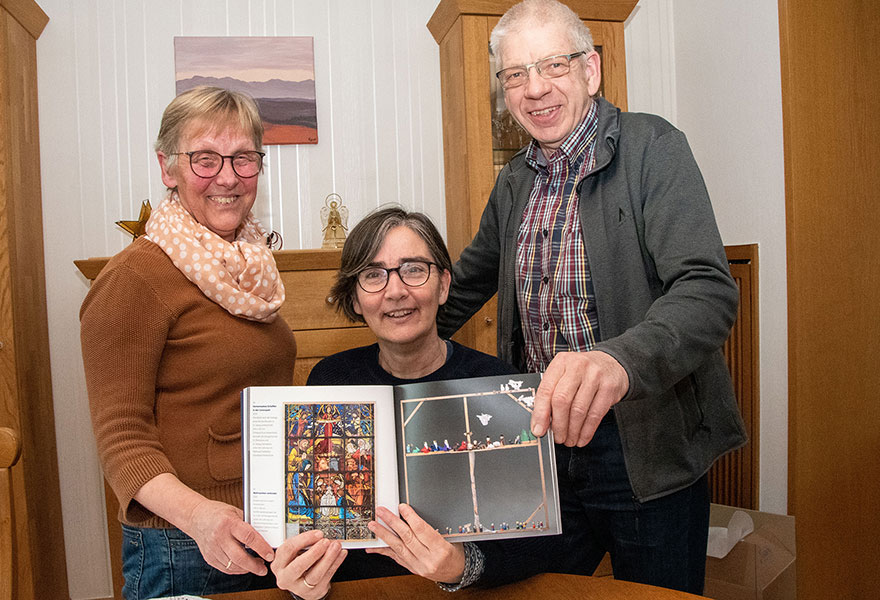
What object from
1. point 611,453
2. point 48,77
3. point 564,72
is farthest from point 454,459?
point 48,77

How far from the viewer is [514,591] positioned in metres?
1.21

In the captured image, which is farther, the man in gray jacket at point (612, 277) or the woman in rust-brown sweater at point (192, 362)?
the man in gray jacket at point (612, 277)

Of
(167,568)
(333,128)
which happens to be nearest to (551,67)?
(167,568)

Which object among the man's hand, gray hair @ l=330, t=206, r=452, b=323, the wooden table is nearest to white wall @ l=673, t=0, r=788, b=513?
gray hair @ l=330, t=206, r=452, b=323

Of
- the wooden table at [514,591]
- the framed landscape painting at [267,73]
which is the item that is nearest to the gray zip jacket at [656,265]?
the wooden table at [514,591]

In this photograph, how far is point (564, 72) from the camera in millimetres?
1557

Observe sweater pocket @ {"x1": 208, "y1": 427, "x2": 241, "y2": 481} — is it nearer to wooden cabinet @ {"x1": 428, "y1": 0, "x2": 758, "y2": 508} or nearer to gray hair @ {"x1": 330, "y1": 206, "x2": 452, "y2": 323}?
gray hair @ {"x1": 330, "y1": 206, "x2": 452, "y2": 323}

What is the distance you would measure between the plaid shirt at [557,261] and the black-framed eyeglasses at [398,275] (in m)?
0.22

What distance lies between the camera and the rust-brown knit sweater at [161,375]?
1.19 m

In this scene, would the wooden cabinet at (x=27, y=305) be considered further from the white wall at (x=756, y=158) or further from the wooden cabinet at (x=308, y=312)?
the white wall at (x=756, y=158)

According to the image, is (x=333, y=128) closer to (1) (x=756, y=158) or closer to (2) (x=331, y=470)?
(1) (x=756, y=158)

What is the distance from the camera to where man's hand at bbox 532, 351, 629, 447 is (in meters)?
1.01

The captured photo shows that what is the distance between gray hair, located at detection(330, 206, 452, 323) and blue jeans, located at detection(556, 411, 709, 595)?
496 mm

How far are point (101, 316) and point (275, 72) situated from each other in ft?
7.08
